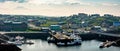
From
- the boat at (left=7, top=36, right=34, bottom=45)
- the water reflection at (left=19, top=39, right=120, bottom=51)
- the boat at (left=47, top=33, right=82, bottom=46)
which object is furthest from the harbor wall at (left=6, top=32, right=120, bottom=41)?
the water reflection at (left=19, top=39, right=120, bottom=51)

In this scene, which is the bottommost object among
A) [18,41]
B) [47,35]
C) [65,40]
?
[47,35]

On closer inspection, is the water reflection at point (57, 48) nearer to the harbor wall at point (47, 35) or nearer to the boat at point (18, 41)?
the boat at point (18, 41)

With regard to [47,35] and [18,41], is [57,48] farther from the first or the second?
[47,35]

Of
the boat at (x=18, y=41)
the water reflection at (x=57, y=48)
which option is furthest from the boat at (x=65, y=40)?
the boat at (x=18, y=41)

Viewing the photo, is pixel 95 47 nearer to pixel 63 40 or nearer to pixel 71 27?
pixel 63 40

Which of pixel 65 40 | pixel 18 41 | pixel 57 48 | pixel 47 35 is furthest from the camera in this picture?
pixel 47 35

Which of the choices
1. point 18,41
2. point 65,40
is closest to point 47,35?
point 65,40

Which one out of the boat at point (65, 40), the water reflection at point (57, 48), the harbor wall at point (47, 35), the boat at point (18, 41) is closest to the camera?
the water reflection at point (57, 48)

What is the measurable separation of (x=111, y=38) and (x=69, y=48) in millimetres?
9229

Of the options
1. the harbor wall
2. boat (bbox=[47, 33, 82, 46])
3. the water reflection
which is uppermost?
the water reflection

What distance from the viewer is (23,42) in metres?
40.4

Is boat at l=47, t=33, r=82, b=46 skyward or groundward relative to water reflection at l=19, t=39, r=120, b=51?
groundward

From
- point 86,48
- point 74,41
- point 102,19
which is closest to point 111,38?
point 74,41

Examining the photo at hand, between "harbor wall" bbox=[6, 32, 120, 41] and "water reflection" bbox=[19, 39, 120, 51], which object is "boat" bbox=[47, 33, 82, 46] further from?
"harbor wall" bbox=[6, 32, 120, 41]
